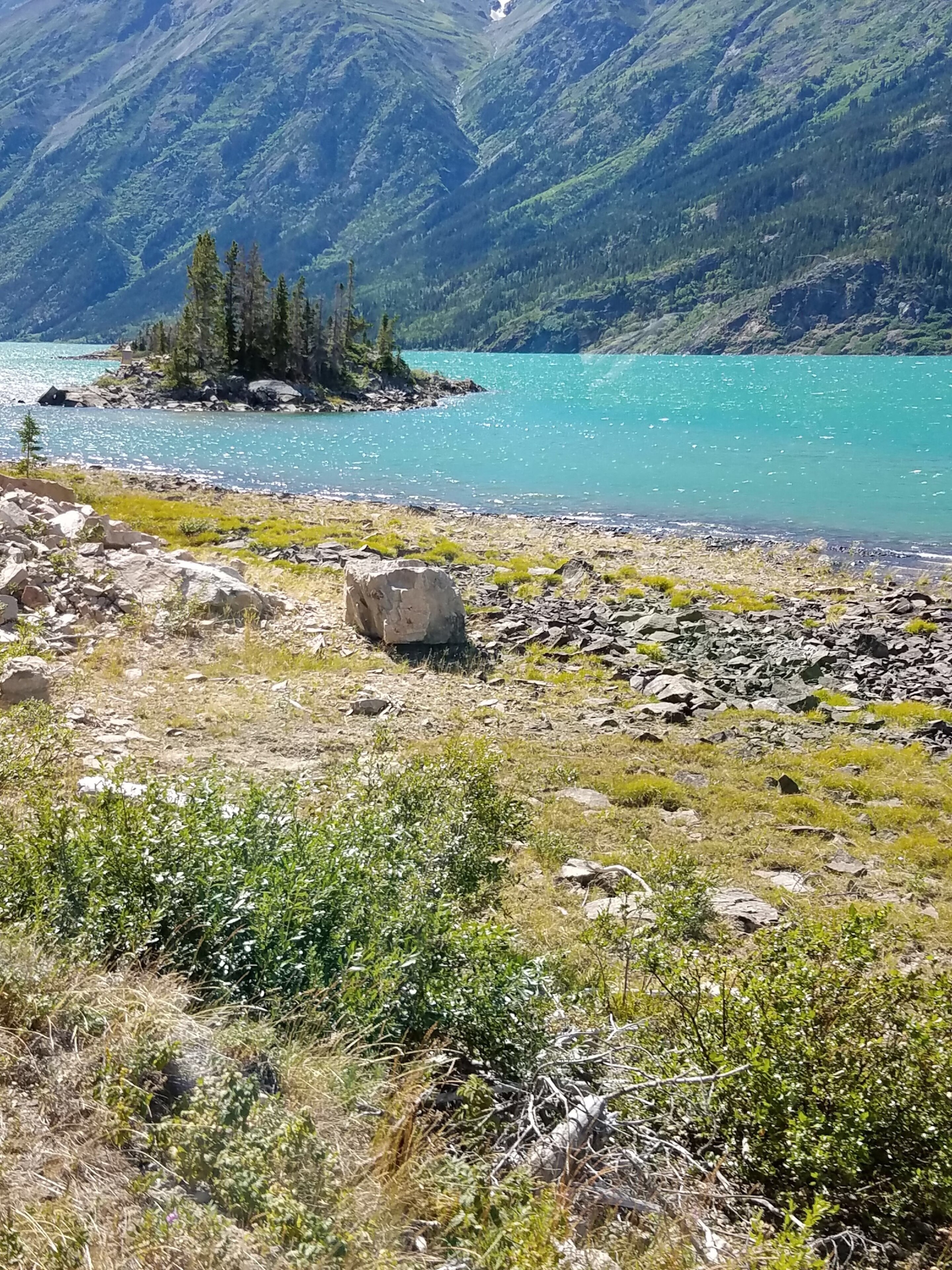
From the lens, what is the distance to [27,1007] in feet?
13.4

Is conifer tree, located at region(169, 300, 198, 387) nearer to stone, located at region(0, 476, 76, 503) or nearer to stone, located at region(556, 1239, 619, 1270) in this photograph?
stone, located at region(0, 476, 76, 503)

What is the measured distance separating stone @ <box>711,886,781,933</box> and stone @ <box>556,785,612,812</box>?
2156 millimetres

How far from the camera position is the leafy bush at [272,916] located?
462 cm


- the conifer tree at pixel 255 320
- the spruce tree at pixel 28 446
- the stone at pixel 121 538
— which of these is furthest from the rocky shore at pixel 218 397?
the stone at pixel 121 538

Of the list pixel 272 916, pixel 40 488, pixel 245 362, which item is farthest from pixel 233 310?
pixel 272 916

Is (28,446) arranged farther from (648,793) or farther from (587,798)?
(648,793)

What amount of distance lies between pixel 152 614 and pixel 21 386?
101 meters

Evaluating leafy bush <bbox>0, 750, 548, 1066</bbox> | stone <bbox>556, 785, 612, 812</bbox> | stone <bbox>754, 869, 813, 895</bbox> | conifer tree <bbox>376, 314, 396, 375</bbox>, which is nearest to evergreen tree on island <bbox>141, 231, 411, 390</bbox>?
conifer tree <bbox>376, 314, 396, 375</bbox>

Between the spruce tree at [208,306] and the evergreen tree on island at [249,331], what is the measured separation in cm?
8

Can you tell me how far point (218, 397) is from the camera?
8719 centimetres

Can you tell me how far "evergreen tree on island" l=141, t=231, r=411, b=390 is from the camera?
294 feet

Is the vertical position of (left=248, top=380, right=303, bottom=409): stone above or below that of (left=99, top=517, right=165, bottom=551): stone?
above

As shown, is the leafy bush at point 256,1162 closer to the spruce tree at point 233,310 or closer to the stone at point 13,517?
the stone at point 13,517

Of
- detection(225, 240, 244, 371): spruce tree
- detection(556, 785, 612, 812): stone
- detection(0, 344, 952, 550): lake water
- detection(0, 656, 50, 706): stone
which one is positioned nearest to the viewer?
detection(556, 785, 612, 812): stone
